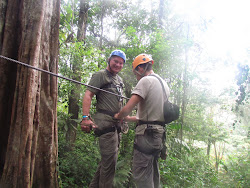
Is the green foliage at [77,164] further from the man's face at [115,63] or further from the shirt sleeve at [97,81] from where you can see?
the man's face at [115,63]

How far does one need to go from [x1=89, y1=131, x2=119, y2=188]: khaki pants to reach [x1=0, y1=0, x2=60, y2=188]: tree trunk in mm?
769

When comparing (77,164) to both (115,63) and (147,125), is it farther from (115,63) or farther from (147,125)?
(115,63)

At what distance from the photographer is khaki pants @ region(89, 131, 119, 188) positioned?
2588 millimetres

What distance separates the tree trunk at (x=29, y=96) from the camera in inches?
64.3

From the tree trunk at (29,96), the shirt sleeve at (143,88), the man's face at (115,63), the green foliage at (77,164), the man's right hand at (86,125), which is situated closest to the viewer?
the tree trunk at (29,96)

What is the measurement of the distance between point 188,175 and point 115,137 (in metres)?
3.03

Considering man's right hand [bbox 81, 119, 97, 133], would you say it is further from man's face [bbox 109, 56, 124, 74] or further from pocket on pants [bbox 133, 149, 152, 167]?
man's face [bbox 109, 56, 124, 74]

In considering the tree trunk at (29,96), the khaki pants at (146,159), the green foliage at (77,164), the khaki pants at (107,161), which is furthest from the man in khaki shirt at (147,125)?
the green foliage at (77,164)

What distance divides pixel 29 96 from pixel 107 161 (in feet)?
5.24

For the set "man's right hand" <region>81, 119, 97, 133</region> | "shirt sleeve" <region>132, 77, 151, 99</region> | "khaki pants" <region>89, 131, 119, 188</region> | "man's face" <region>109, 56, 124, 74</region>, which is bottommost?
"khaki pants" <region>89, 131, 119, 188</region>

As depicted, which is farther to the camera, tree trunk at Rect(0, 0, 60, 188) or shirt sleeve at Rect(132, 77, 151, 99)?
shirt sleeve at Rect(132, 77, 151, 99)

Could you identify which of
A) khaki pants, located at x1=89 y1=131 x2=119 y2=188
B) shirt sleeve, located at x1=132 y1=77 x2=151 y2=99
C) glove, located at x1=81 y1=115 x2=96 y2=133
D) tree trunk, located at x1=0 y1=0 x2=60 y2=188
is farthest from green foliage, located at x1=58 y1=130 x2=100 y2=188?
shirt sleeve, located at x1=132 y1=77 x2=151 y2=99

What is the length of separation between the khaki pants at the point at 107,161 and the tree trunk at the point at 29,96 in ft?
2.52

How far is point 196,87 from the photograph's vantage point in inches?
365
